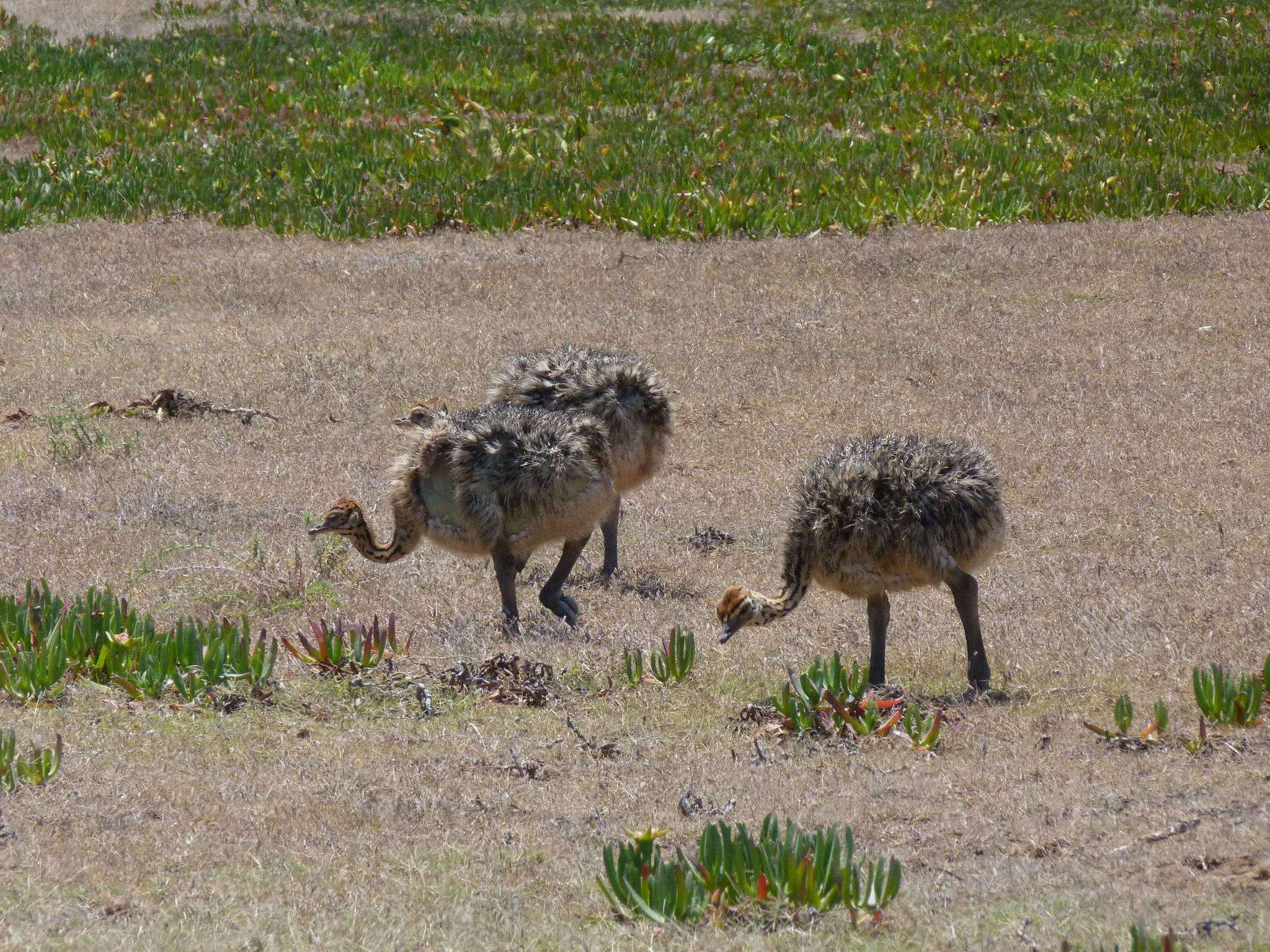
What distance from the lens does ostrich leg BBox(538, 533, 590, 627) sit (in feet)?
27.9

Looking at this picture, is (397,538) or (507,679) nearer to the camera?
(507,679)

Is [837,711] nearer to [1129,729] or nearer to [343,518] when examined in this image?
[1129,729]

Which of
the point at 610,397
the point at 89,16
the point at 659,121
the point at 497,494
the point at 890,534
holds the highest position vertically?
the point at 89,16

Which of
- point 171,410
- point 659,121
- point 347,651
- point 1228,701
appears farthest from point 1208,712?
point 659,121

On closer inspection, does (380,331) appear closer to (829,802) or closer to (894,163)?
(894,163)

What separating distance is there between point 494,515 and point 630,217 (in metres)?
12.0

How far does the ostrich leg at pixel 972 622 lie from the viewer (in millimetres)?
7191

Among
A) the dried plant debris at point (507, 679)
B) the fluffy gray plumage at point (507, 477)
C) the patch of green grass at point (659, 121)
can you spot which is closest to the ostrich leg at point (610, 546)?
the fluffy gray plumage at point (507, 477)

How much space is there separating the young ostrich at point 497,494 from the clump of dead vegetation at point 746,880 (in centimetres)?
378

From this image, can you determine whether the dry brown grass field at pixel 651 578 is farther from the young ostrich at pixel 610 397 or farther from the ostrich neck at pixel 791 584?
the young ostrich at pixel 610 397

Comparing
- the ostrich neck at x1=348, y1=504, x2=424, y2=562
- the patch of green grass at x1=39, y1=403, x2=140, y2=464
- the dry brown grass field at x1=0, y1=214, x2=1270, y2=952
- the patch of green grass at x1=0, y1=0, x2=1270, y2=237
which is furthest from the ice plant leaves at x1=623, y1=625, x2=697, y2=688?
the patch of green grass at x1=0, y1=0, x2=1270, y2=237

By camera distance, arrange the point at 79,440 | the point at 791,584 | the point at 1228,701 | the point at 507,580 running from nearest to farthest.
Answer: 1. the point at 1228,701
2. the point at 791,584
3. the point at 507,580
4. the point at 79,440

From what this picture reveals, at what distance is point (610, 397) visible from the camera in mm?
9305

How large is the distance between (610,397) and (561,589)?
136cm
